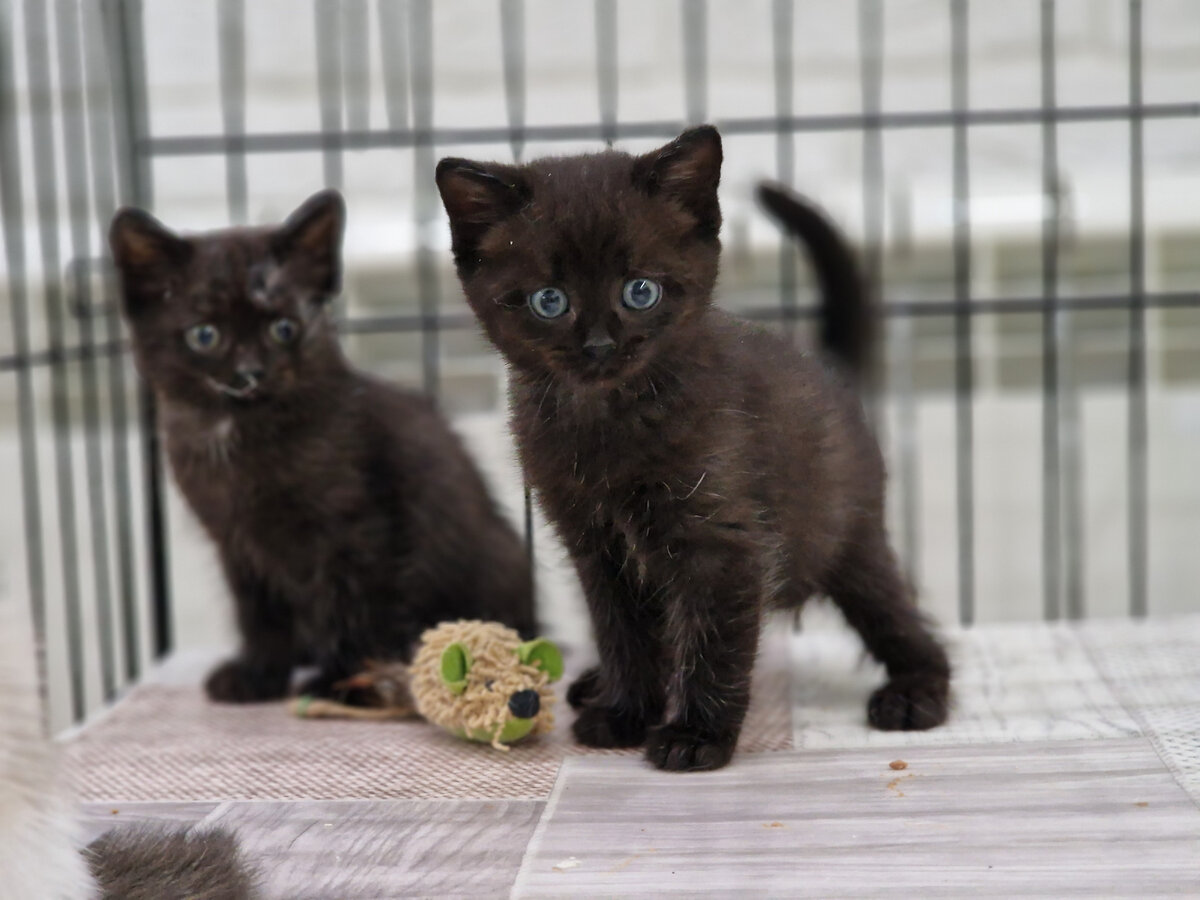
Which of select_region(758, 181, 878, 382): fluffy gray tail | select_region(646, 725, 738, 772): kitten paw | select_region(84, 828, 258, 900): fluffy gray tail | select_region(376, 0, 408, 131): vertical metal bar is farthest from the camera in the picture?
select_region(376, 0, 408, 131): vertical metal bar

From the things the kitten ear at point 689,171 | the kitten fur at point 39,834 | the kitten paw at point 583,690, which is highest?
the kitten ear at point 689,171

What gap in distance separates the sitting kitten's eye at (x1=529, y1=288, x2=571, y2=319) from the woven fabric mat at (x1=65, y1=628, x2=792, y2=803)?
55 cm

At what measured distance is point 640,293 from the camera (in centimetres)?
142

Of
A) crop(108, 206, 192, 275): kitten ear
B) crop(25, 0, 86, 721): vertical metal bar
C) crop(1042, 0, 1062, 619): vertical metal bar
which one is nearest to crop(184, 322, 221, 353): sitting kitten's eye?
crop(108, 206, 192, 275): kitten ear

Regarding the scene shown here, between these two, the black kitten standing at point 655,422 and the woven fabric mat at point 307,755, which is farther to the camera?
the woven fabric mat at point 307,755

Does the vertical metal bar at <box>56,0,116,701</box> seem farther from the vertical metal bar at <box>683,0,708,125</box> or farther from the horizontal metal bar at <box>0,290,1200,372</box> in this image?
the vertical metal bar at <box>683,0,708,125</box>

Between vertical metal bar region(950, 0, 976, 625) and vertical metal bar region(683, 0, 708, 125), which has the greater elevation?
vertical metal bar region(683, 0, 708, 125)

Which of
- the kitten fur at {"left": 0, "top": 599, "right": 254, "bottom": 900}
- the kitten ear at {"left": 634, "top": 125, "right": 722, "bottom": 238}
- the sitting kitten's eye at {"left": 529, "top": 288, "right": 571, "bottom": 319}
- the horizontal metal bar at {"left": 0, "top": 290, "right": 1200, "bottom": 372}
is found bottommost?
the kitten fur at {"left": 0, "top": 599, "right": 254, "bottom": 900}

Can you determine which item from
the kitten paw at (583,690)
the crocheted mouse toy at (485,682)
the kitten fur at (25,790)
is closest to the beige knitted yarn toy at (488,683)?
the crocheted mouse toy at (485,682)

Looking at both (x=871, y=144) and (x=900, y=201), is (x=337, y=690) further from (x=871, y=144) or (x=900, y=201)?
(x=900, y=201)

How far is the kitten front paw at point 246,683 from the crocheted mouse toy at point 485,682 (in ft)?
1.31

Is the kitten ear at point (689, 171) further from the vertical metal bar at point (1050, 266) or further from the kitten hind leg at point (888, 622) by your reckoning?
the vertical metal bar at point (1050, 266)

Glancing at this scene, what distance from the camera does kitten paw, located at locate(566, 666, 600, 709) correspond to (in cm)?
184

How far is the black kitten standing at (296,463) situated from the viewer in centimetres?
191
